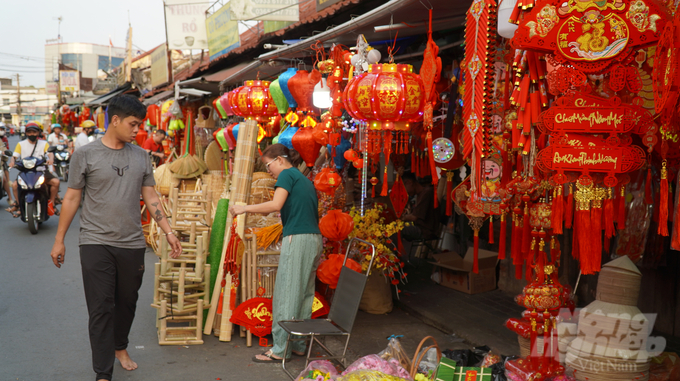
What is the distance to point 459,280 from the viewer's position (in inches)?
262

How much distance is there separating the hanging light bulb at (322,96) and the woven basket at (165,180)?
444 centimetres

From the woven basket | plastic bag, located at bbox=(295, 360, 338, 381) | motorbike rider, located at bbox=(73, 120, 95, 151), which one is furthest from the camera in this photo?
motorbike rider, located at bbox=(73, 120, 95, 151)

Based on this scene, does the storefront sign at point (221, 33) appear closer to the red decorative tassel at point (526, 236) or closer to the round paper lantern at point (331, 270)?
the round paper lantern at point (331, 270)

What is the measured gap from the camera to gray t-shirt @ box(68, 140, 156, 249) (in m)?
3.70

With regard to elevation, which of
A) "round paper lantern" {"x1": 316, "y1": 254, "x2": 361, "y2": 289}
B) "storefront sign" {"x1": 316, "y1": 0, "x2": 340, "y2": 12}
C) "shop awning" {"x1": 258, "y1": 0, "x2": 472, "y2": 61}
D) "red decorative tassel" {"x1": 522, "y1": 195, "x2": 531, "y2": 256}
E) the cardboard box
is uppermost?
"storefront sign" {"x1": 316, "y1": 0, "x2": 340, "y2": 12}

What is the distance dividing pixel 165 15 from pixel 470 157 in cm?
883

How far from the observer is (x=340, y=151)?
568 cm

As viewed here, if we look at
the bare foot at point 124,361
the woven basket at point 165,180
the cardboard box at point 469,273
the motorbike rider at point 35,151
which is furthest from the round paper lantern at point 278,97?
the motorbike rider at point 35,151

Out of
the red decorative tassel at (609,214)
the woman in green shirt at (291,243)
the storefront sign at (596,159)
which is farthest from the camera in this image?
the woman in green shirt at (291,243)

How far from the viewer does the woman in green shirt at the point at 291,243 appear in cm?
441

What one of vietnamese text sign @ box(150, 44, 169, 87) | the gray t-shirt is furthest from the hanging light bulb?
vietnamese text sign @ box(150, 44, 169, 87)

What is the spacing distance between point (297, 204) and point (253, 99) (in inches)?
84.4

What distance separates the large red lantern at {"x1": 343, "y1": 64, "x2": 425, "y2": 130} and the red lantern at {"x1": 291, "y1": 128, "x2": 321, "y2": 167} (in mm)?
1207

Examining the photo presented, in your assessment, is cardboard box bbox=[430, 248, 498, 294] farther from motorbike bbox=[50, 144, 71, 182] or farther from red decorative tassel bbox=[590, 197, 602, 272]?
motorbike bbox=[50, 144, 71, 182]
